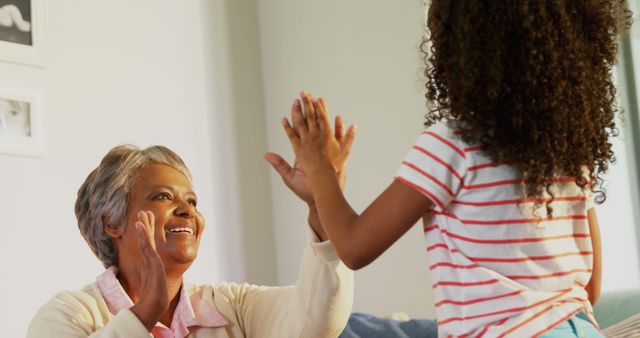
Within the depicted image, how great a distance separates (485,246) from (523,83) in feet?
A: 0.79

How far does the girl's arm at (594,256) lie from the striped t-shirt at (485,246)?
0.68 ft

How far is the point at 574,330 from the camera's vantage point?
1392mm

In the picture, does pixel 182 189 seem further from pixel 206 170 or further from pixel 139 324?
pixel 206 170

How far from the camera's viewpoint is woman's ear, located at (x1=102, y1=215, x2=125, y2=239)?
7.60ft

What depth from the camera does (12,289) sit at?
3.18 meters

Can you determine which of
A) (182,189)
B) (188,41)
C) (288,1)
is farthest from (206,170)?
(182,189)

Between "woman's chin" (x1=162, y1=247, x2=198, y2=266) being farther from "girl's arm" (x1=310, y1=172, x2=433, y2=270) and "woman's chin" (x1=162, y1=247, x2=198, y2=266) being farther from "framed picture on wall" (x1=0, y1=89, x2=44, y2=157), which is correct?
"framed picture on wall" (x1=0, y1=89, x2=44, y2=157)

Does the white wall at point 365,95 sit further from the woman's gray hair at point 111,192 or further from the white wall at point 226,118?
the woman's gray hair at point 111,192

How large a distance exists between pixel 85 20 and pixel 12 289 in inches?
40.8

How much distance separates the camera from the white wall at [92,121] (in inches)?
128

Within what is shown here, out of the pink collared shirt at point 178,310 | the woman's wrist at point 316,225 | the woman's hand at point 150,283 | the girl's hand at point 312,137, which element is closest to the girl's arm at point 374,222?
the girl's hand at point 312,137

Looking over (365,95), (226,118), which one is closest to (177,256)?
(365,95)

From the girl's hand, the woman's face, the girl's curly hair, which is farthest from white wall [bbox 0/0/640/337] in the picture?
the girl's curly hair

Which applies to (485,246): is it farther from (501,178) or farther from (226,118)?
(226,118)
